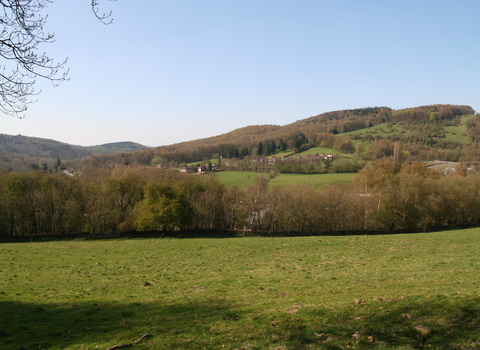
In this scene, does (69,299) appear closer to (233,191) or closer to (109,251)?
(109,251)

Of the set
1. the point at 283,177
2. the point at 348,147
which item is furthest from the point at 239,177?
the point at 348,147

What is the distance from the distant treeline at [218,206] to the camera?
47.1m

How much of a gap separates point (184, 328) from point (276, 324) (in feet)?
8.65

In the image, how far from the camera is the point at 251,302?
1155 cm

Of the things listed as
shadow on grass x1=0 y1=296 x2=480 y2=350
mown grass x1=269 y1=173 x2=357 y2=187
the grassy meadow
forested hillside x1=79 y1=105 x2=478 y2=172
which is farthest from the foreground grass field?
forested hillside x1=79 y1=105 x2=478 y2=172

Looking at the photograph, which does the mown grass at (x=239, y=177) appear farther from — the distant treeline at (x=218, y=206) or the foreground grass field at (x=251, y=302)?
the foreground grass field at (x=251, y=302)

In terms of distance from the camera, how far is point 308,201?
52219 millimetres

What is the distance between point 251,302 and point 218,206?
4325 cm

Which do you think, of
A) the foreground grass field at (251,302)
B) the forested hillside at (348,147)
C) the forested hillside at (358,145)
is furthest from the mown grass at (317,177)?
the foreground grass field at (251,302)

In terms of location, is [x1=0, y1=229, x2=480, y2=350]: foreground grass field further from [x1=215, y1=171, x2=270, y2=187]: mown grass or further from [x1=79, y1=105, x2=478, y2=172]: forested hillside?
[x1=79, y1=105, x2=478, y2=172]: forested hillside

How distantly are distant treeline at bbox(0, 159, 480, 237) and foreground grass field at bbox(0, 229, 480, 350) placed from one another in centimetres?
2563

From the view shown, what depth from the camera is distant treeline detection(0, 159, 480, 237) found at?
4706 cm

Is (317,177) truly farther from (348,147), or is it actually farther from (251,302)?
(251,302)

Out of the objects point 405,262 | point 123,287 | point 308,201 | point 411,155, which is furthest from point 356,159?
point 123,287
